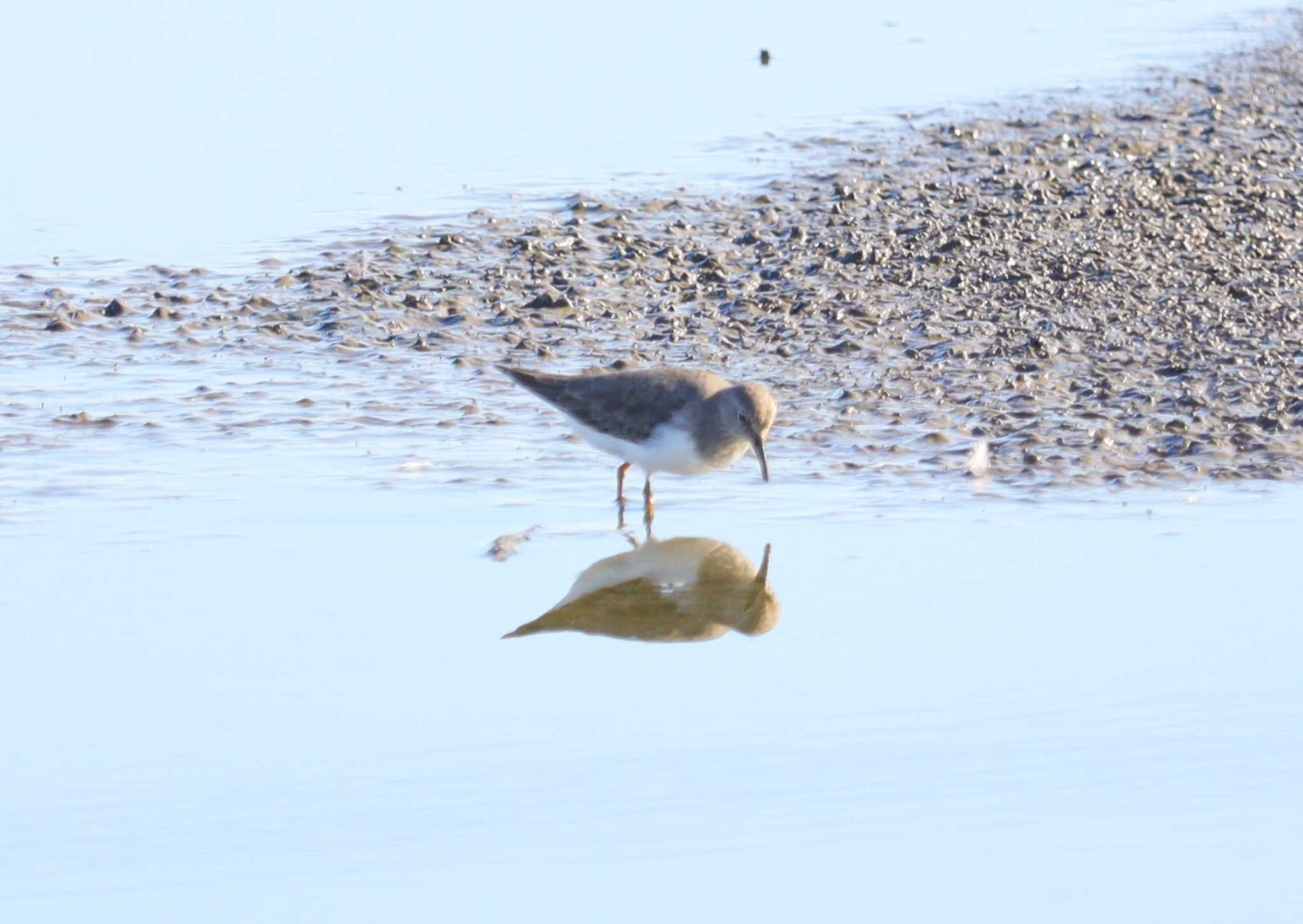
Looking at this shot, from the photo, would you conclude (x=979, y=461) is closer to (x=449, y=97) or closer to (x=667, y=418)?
(x=667, y=418)

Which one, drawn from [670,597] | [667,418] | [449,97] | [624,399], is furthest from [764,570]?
[449,97]

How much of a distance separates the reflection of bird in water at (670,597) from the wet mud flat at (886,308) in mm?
1106

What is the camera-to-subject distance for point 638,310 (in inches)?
405

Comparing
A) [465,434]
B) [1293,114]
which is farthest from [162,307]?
[1293,114]

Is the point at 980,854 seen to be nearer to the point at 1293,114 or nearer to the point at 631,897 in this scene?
the point at 631,897

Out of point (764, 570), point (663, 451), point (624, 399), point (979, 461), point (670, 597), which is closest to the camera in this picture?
point (670, 597)

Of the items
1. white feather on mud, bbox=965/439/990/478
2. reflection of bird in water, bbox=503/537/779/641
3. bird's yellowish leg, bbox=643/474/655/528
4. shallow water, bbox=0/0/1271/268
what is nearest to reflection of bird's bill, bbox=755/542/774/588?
reflection of bird in water, bbox=503/537/779/641

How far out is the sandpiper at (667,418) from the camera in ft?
25.2

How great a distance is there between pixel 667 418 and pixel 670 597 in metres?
1.02

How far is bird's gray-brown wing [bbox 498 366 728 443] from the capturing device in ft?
25.5

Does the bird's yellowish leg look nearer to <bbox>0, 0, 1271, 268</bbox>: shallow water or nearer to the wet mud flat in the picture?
the wet mud flat

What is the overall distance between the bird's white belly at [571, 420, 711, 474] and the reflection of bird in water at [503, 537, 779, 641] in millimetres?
368

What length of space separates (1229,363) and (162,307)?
5.49 meters

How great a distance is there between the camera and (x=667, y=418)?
7723 mm
